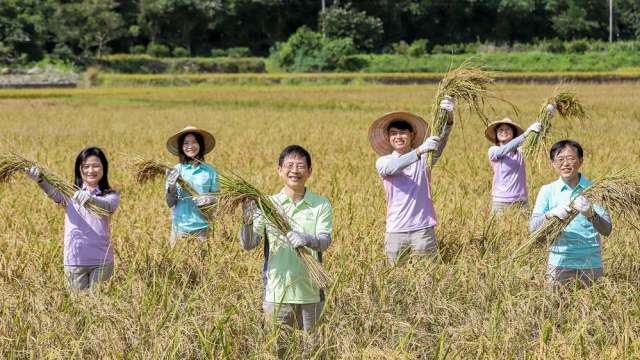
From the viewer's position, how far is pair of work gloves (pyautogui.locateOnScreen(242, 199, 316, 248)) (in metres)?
3.53

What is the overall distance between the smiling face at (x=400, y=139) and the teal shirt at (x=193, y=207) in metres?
1.21

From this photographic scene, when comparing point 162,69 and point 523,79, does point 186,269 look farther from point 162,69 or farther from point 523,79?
point 162,69

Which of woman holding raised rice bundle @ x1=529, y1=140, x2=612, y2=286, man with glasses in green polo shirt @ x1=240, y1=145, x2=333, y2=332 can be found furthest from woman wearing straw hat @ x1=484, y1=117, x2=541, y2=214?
man with glasses in green polo shirt @ x1=240, y1=145, x2=333, y2=332

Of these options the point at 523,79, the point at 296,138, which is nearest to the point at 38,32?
the point at 523,79

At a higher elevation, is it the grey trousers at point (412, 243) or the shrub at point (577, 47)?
the shrub at point (577, 47)

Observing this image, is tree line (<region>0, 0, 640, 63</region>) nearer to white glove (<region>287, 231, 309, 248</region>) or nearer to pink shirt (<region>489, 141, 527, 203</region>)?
pink shirt (<region>489, 141, 527, 203</region>)

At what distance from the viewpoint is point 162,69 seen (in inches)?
1687

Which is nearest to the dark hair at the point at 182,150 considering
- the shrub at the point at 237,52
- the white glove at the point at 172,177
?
the white glove at the point at 172,177

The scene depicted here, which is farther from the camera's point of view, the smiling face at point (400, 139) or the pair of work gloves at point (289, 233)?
the smiling face at point (400, 139)

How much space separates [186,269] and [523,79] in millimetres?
30765

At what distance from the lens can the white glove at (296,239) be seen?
3527mm

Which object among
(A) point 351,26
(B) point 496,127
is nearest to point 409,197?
(B) point 496,127

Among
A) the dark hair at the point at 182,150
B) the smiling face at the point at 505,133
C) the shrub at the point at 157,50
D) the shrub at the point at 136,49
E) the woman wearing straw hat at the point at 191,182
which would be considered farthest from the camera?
the shrub at the point at 136,49

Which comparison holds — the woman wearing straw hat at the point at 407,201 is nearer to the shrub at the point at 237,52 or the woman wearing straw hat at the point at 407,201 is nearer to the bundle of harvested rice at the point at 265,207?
the bundle of harvested rice at the point at 265,207
